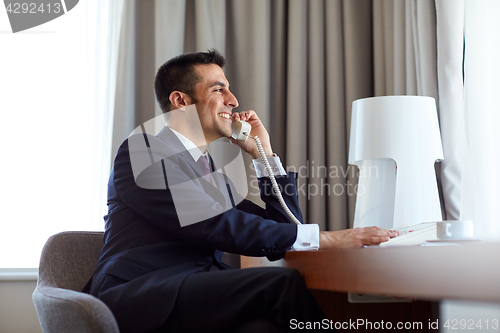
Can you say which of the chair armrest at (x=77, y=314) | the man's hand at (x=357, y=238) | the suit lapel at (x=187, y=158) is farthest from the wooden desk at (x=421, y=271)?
the suit lapel at (x=187, y=158)

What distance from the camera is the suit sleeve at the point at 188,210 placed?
106cm

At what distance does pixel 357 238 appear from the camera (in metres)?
1.02

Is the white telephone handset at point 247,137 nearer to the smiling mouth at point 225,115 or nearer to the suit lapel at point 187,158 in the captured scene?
the smiling mouth at point 225,115

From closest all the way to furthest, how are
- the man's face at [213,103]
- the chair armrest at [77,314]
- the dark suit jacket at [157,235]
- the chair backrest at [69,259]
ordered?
the chair armrest at [77,314] < the dark suit jacket at [157,235] < the chair backrest at [69,259] < the man's face at [213,103]

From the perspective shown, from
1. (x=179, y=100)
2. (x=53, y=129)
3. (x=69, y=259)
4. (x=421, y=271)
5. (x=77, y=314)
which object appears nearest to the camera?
(x=421, y=271)

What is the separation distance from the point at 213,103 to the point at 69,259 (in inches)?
30.5

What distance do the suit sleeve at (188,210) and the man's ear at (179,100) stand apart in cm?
43

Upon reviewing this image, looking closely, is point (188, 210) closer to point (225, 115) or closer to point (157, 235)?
point (157, 235)

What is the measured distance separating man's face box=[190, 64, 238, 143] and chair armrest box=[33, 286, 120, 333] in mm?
890

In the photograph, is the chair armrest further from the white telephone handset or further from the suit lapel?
the white telephone handset

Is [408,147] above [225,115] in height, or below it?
below

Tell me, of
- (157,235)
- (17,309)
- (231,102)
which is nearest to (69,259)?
(157,235)

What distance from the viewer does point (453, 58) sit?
1861mm

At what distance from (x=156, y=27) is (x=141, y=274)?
1692 millimetres
